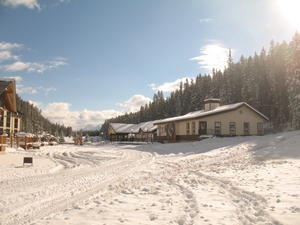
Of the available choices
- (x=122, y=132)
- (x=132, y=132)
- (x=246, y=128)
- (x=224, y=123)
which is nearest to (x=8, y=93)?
(x=224, y=123)

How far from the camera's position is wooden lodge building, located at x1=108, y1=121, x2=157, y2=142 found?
6495cm

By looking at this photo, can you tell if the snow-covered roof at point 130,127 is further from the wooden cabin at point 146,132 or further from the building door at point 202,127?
the building door at point 202,127

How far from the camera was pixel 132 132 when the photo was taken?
7175 centimetres

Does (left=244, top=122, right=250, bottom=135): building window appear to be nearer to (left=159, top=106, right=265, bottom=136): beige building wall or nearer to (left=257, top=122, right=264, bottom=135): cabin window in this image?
(left=159, top=106, right=265, bottom=136): beige building wall

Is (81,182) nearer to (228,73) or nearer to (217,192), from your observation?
(217,192)

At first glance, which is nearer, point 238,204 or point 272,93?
point 238,204

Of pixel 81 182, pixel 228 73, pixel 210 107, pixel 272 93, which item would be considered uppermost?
pixel 228 73

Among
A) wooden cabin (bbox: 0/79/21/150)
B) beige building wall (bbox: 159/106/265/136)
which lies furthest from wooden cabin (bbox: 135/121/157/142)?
wooden cabin (bbox: 0/79/21/150)

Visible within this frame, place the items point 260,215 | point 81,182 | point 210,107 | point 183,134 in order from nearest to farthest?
point 260,215
point 81,182
point 183,134
point 210,107

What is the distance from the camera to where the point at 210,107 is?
39.8 meters

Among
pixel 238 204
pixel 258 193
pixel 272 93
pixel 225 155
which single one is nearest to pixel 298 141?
pixel 225 155

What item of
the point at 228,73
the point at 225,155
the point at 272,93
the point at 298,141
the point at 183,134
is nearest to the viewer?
the point at 225,155

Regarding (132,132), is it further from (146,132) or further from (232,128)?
(232,128)

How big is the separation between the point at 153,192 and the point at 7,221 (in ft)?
13.2
